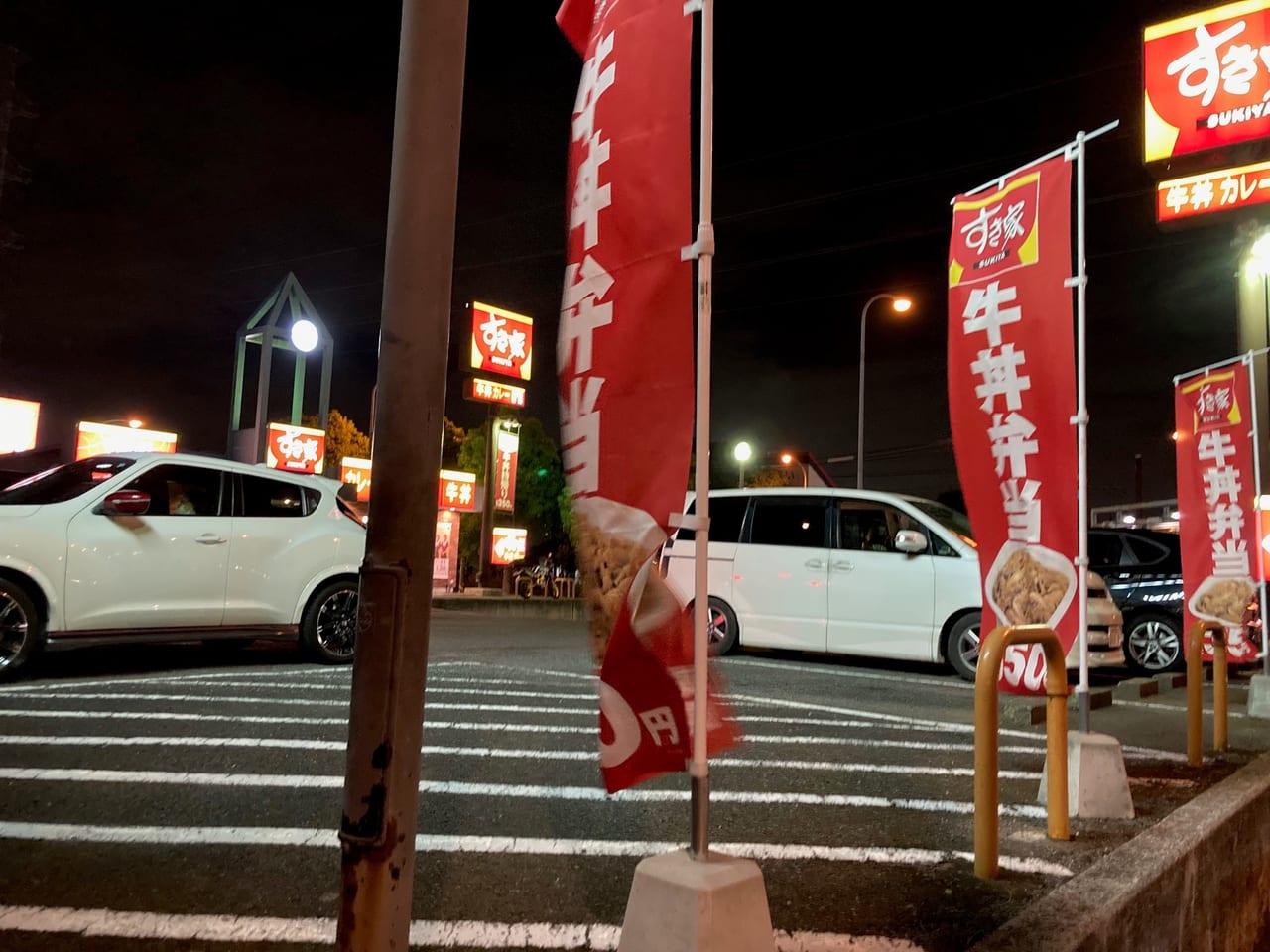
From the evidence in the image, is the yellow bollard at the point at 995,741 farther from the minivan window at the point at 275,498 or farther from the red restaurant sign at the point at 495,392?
the red restaurant sign at the point at 495,392

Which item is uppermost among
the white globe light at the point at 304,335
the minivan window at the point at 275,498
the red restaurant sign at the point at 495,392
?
the white globe light at the point at 304,335

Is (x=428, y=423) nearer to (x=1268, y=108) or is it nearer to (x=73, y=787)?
(x=73, y=787)

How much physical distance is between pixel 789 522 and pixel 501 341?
20081mm

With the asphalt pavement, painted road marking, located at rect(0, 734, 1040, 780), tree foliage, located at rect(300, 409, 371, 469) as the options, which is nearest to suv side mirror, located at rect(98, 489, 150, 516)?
the asphalt pavement

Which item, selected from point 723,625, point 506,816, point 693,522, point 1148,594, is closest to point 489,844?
point 506,816

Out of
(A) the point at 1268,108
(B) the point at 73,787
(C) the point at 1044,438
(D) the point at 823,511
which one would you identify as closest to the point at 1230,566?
(D) the point at 823,511

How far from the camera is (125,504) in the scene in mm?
6977

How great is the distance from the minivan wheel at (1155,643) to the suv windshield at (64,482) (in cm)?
1160

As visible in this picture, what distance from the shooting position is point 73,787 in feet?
13.7

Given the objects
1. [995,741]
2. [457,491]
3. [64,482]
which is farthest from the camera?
[457,491]

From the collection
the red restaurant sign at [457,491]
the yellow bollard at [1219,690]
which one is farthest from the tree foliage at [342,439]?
the yellow bollard at [1219,690]

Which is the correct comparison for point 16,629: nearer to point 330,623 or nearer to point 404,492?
point 330,623

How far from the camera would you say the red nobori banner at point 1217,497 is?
8523mm

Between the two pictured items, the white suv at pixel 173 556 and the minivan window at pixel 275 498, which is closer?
the white suv at pixel 173 556
